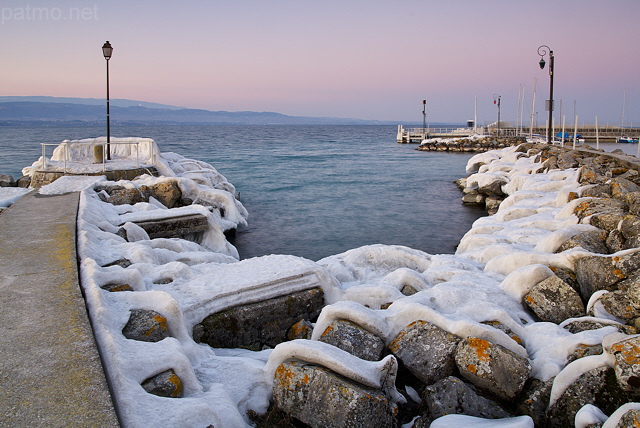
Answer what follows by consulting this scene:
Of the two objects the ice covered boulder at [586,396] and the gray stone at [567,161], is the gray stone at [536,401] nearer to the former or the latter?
the ice covered boulder at [586,396]

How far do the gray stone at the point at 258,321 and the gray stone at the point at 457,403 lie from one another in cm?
177

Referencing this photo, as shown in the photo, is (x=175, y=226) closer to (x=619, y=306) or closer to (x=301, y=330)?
(x=301, y=330)

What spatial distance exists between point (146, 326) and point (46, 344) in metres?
0.82

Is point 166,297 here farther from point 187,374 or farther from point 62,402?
point 62,402

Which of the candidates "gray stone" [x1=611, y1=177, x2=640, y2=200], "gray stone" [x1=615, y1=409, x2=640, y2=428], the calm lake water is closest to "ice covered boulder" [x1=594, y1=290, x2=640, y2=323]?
"gray stone" [x1=615, y1=409, x2=640, y2=428]

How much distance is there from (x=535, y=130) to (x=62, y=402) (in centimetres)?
6219

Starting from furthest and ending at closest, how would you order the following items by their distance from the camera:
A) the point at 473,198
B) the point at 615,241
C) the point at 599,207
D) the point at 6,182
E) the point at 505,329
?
the point at 473,198 < the point at 6,182 < the point at 599,207 < the point at 615,241 < the point at 505,329

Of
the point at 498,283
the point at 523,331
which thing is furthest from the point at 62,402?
the point at 498,283

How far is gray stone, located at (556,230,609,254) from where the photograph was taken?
6906 mm

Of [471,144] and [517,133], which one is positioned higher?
[517,133]

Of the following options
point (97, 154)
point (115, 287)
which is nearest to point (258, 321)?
point (115, 287)

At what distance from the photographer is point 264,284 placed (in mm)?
5352

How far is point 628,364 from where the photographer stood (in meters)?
3.63

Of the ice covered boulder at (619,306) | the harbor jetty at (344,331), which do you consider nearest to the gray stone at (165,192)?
the harbor jetty at (344,331)
